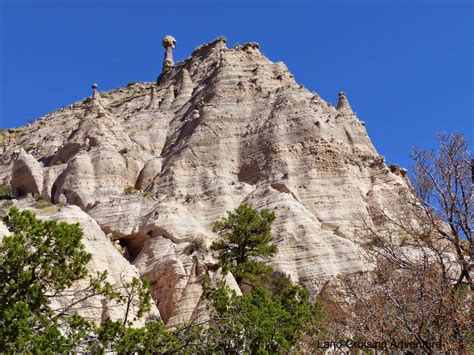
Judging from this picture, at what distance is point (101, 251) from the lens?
1257 inches

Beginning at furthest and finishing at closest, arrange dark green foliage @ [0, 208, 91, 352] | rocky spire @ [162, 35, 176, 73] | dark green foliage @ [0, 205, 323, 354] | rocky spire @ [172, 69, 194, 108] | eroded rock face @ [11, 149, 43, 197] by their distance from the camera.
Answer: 1. rocky spire @ [162, 35, 176, 73]
2. rocky spire @ [172, 69, 194, 108]
3. eroded rock face @ [11, 149, 43, 197]
4. dark green foliage @ [0, 205, 323, 354]
5. dark green foliage @ [0, 208, 91, 352]

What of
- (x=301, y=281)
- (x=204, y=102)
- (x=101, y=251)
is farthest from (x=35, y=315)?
(x=204, y=102)

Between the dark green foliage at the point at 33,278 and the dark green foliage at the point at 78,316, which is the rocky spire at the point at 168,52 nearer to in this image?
the dark green foliage at the point at 78,316

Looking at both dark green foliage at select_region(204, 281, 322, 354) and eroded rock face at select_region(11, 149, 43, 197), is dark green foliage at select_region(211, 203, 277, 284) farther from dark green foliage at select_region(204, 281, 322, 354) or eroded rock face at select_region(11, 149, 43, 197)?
eroded rock face at select_region(11, 149, 43, 197)

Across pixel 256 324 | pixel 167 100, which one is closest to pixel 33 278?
pixel 256 324

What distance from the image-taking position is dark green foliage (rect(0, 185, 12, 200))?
50594 millimetres

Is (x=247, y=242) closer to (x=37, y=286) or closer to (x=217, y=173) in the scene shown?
(x=217, y=173)

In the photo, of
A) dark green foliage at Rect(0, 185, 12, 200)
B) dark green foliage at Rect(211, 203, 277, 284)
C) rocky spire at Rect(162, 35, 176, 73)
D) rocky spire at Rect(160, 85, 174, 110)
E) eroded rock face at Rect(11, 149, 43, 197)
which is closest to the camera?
dark green foliage at Rect(211, 203, 277, 284)

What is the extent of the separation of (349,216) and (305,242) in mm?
6490

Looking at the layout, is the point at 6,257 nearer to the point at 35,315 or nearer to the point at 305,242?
the point at 35,315

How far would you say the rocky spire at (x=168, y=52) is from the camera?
90.5m

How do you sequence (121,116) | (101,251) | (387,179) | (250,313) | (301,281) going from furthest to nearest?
(121,116) < (387,179) < (301,281) < (101,251) < (250,313)

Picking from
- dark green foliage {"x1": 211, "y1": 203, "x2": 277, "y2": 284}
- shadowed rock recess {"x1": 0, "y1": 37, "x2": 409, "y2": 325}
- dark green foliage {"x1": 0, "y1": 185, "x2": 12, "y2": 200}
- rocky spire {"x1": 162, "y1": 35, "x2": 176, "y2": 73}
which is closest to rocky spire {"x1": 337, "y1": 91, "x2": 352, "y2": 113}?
shadowed rock recess {"x1": 0, "y1": 37, "x2": 409, "y2": 325}

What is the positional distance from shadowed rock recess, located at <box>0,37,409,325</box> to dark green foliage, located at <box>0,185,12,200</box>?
112cm
